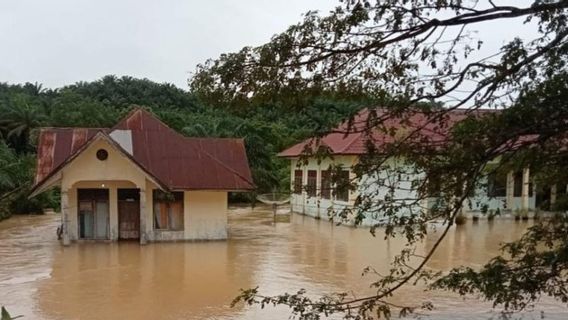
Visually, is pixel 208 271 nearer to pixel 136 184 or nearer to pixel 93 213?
pixel 136 184

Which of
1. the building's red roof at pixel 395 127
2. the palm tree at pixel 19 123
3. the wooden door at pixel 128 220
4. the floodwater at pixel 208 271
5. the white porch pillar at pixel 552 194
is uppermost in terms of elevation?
the palm tree at pixel 19 123

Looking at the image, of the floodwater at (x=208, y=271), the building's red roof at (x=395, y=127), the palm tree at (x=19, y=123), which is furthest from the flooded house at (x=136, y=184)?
the palm tree at (x=19, y=123)

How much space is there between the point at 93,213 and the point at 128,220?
1172mm

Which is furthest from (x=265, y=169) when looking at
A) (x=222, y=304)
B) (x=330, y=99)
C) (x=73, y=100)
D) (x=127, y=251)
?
(x=330, y=99)

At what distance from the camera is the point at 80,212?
65.3 ft

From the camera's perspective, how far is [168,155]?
20.7 metres

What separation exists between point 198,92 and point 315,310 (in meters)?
1.96

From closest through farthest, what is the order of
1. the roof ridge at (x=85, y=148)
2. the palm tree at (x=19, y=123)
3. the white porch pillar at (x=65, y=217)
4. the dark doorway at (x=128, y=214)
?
1. the roof ridge at (x=85, y=148)
2. the white porch pillar at (x=65, y=217)
3. the dark doorway at (x=128, y=214)
4. the palm tree at (x=19, y=123)

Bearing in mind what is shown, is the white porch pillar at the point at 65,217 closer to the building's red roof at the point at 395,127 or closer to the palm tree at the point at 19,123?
the building's red roof at the point at 395,127

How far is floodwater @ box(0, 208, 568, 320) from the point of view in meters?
10.9

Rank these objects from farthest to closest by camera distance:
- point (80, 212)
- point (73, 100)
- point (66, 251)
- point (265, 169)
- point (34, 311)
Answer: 1. point (73, 100)
2. point (265, 169)
3. point (80, 212)
4. point (66, 251)
5. point (34, 311)

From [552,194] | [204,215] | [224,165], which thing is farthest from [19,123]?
[552,194]

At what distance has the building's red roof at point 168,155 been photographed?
19.8 m

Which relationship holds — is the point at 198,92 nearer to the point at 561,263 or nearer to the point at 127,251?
the point at 561,263
